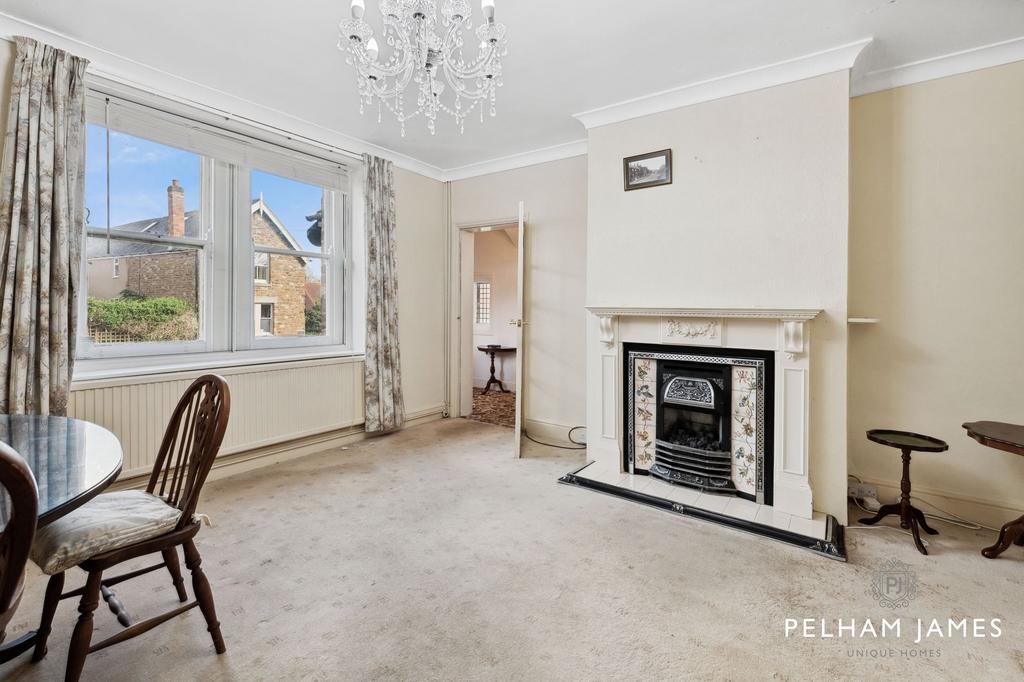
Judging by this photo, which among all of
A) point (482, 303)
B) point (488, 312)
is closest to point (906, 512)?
point (488, 312)

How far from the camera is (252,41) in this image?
260 cm

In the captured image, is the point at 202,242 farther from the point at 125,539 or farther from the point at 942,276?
the point at 942,276

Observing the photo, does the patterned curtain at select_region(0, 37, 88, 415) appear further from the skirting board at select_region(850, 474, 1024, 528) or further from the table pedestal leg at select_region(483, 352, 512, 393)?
the table pedestal leg at select_region(483, 352, 512, 393)

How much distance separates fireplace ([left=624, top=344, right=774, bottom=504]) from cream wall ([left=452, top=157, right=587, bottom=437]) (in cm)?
95

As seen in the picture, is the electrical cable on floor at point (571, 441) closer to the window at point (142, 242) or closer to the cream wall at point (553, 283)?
the cream wall at point (553, 283)

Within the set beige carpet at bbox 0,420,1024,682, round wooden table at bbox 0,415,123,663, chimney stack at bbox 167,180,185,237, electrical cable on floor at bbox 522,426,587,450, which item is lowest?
beige carpet at bbox 0,420,1024,682

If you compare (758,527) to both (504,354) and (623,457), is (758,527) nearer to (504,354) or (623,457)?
(623,457)

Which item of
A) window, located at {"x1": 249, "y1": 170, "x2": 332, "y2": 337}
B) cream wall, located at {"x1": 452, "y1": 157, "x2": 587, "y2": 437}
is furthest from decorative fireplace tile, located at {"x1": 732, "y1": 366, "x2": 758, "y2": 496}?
window, located at {"x1": 249, "y1": 170, "x2": 332, "y2": 337}

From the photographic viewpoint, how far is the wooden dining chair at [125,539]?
4.42ft

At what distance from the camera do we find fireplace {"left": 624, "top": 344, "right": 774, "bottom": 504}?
2834 mm

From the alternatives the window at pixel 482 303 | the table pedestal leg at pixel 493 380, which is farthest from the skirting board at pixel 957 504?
the window at pixel 482 303

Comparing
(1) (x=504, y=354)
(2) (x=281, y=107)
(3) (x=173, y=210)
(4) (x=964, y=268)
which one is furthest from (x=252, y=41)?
(1) (x=504, y=354)

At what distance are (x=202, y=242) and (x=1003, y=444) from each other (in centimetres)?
479

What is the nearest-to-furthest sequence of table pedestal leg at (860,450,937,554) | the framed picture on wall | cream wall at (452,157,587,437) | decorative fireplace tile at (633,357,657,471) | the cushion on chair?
1. the cushion on chair
2. table pedestal leg at (860,450,937,554)
3. the framed picture on wall
4. decorative fireplace tile at (633,357,657,471)
5. cream wall at (452,157,587,437)
